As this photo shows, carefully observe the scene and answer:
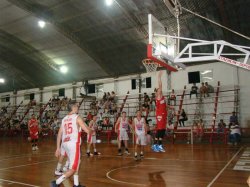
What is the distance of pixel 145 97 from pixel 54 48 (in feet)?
29.4

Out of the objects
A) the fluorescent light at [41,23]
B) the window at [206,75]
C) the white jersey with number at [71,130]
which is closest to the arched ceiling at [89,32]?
the fluorescent light at [41,23]

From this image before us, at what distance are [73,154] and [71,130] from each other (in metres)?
0.52

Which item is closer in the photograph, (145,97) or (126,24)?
(126,24)

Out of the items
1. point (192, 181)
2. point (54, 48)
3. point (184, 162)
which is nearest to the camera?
point (192, 181)

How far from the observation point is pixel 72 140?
6.00 metres

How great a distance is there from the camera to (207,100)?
19.5 m

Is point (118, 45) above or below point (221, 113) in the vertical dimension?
above

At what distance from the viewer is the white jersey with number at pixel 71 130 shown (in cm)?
603

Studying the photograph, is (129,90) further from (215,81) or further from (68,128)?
(68,128)

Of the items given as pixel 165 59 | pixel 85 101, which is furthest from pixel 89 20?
pixel 165 59

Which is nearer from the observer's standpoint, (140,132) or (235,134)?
(140,132)

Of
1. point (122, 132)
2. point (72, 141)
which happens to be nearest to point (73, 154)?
point (72, 141)

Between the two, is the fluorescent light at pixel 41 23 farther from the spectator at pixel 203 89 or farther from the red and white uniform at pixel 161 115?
the red and white uniform at pixel 161 115

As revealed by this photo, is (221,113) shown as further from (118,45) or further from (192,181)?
(192,181)
